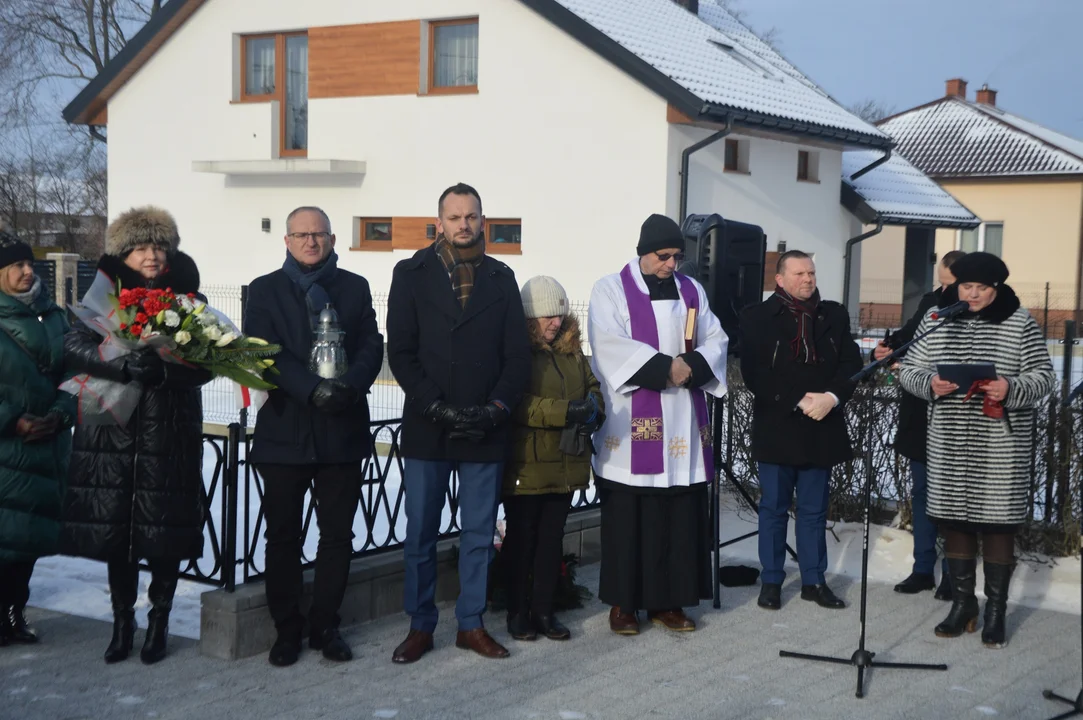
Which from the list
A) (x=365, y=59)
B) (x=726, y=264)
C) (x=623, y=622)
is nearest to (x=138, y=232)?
(x=623, y=622)

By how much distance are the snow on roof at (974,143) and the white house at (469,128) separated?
10707mm

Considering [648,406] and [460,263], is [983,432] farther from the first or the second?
[460,263]

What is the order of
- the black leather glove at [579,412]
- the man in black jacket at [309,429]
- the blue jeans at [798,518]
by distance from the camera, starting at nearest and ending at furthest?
the man in black jacket at [309,429] < the black leather glove at [579,412] < the blue jeans at [798,518]

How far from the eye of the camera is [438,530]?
566cm

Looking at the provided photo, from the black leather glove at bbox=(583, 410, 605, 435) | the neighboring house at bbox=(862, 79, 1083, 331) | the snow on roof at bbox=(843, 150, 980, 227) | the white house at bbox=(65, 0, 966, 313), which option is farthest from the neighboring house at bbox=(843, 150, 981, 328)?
the black leather glove at bbox=(583, 410, 605, 435)

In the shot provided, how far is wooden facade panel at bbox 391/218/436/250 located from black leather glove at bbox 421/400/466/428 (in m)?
16.3

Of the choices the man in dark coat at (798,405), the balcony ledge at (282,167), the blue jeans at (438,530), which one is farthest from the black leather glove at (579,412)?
the balcony ledge at (282,167)

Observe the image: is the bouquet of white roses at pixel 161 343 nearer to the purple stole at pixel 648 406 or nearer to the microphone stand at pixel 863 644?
the purple stole at pixel 648 406

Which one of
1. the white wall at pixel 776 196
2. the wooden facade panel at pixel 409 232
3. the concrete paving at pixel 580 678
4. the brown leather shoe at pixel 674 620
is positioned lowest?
the concrete paving at pixel 580 678

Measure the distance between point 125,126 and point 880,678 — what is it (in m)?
22.8

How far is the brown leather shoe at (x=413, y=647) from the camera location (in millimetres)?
5508

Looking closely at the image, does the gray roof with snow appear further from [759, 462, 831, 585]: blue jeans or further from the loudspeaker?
[759, 462, 831, 585]: blue jeans

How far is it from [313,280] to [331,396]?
1.92 ft

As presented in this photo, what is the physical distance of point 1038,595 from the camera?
6.88 m
